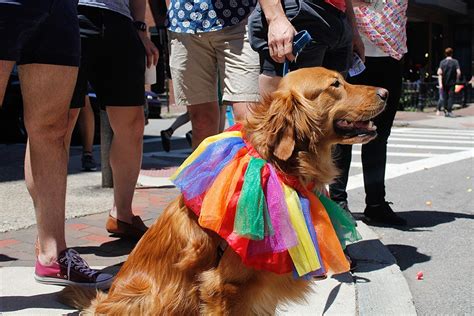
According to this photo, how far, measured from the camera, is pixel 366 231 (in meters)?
4.62

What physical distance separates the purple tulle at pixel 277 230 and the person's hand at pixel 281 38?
2.75ft

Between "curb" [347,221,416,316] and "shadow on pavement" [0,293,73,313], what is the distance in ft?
5.64

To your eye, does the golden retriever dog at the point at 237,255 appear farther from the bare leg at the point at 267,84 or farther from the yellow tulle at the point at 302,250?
the bare leg at the point at 267,84

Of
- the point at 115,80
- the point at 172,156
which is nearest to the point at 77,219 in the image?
the point at 115,80

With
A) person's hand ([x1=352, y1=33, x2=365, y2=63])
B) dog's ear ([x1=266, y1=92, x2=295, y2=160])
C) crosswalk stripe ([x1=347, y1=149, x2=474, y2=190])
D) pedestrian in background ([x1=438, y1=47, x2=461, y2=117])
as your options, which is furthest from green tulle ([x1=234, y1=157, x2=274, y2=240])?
pedestrian in background ([x1=438, y1=47, x2=461, y2=117])

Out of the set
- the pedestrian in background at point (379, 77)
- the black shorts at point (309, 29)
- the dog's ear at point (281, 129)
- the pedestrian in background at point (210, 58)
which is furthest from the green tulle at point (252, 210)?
A: the pedestrian in background at point (379, 77)

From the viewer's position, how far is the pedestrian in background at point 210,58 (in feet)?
A: 12.8

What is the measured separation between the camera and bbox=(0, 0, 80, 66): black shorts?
2863 millimetres

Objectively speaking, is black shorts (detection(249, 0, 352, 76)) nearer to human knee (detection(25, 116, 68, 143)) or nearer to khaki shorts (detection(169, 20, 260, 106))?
khaki shorts (detection(169, 20, 260, 106))

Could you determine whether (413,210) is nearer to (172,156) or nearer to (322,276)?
(322,276)

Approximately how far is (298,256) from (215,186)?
1.59 feet

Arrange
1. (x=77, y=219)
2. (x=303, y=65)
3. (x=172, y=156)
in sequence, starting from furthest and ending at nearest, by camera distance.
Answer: (x=172, y=156) → (x=77, y=219) → (x=303, y=65)

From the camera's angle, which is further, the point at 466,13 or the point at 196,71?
the point at 466,13

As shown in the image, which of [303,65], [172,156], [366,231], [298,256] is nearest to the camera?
[298,256]
